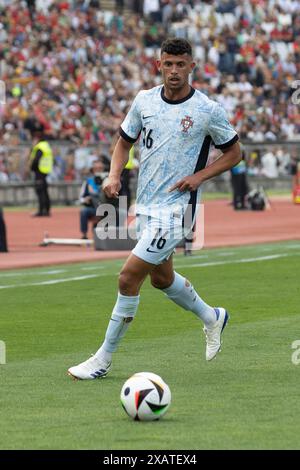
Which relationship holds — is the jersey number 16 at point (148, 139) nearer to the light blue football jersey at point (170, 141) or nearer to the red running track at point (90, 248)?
the light blue football jersey at point (170, 141)

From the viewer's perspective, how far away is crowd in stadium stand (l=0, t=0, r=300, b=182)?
4022 centimetres

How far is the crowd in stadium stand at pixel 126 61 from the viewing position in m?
40.2

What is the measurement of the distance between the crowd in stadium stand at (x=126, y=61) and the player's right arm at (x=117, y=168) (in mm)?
26604

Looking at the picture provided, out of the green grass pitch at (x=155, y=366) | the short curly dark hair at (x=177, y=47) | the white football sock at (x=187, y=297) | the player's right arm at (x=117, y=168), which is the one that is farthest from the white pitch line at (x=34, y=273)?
the short curly dark hair at (x=177, y=47)

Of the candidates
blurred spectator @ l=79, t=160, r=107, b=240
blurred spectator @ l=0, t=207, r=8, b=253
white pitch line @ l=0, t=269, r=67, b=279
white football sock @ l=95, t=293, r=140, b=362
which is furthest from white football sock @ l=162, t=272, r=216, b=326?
blurred spectator @ l=79, t=160, r=107, b=240

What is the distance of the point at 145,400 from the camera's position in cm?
842

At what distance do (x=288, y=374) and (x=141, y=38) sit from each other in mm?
39605

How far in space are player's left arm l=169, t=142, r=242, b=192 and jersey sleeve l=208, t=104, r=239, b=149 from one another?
6 cm

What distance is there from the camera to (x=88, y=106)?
137 ft

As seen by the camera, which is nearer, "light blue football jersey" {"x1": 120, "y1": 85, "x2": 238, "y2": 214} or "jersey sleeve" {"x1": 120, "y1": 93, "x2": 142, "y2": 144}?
"light blue football jersey" {"x1": 120, "y1": 85, "x2": 238, "y2": 214}

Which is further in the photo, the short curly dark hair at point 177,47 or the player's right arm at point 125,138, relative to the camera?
the player's right arm at point 125,138

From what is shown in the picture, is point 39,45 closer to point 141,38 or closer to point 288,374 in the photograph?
point 141,38

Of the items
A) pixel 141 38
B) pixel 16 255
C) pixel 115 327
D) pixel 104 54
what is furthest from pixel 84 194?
pixel 141 38

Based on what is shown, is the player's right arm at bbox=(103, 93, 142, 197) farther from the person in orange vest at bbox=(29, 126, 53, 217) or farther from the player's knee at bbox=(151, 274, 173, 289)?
the person in orange vest at bbox=(29, 126, 53, 217)
